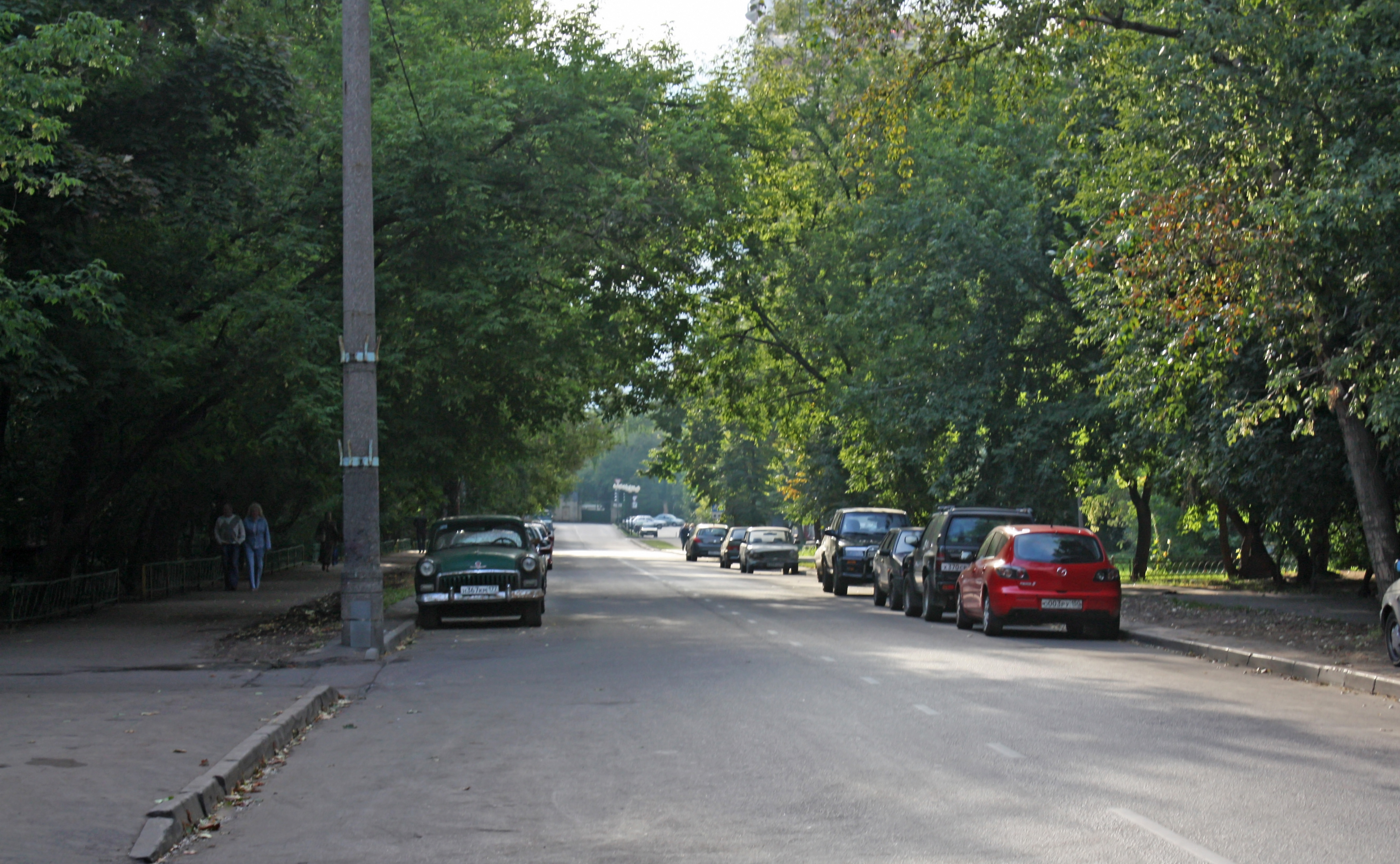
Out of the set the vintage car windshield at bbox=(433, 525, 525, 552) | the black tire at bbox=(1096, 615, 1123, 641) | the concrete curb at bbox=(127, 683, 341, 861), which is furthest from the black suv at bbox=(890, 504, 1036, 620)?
the concrete curb at bbox=(127, 683, 341, 861)

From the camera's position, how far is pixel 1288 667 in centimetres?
1585

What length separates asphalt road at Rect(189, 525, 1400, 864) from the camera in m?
7.00

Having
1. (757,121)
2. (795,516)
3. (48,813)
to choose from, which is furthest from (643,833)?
(795,516)

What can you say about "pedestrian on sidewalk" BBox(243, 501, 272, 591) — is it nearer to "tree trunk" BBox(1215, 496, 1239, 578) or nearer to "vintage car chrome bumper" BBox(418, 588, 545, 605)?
"vintage car chrome bumper" BBox(418, 588, 545, 605)

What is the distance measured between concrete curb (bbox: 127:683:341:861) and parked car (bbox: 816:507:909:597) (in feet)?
77.1

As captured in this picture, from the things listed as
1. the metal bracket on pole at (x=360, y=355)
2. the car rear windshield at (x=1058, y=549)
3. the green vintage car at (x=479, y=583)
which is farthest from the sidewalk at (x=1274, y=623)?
the metal bracket on pole at (x=360, y=355)

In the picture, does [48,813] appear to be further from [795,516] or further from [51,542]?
[795,516]

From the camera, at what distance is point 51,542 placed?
2498cm

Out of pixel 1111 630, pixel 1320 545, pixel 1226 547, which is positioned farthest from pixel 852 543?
pixel 1111 630

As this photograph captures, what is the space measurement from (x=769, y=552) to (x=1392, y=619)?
36.7m

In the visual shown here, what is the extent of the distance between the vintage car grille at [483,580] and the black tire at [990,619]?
6.82m

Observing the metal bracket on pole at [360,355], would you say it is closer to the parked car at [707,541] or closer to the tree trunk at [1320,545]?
the tree trunk at [1320,545]

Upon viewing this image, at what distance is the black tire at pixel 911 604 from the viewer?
25688mm

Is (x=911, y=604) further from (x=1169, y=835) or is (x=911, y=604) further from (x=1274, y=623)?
(x=1169, y=835)
